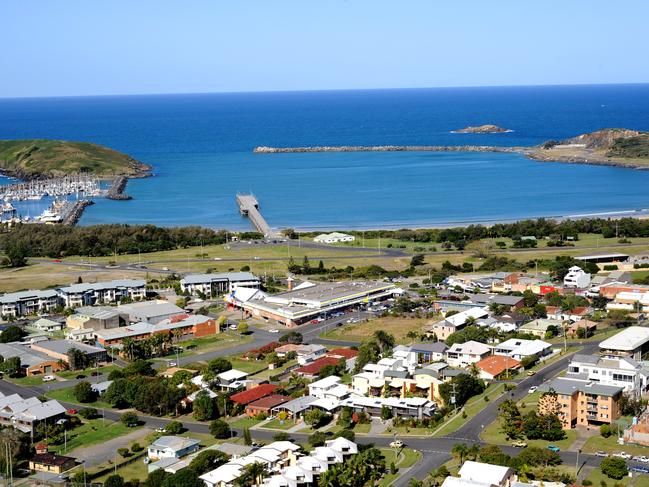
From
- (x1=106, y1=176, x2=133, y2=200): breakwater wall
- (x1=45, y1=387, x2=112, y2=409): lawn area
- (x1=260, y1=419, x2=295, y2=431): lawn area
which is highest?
(x1=106, y1=176, x2=133, y2=200): breakwater wall

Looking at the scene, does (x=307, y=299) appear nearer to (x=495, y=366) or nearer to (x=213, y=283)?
(x=213, y=283)

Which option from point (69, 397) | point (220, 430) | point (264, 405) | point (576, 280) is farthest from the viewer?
point (576, 280)

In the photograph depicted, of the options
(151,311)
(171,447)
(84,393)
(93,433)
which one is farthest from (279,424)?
(151,311)

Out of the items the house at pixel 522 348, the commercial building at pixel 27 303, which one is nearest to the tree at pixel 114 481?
the house at pixel 522 348

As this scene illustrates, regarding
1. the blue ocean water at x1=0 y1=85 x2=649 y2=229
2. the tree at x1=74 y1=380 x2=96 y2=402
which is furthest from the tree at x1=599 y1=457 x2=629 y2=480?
the blue ocean water at x1=0 y1=85 x2=649 y2=229

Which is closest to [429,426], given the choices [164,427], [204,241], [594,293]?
[164,427]

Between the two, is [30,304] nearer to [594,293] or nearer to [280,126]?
[594,293]

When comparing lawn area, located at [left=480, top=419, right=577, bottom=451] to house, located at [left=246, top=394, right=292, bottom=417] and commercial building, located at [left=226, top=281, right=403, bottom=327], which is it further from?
commercial building, located at [left=226, top=281, right=403, bottom=327]
